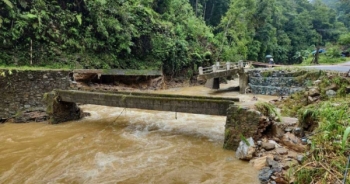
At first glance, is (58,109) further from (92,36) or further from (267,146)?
(92,36)

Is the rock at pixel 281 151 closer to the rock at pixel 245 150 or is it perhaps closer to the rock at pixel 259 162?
the rock at pixel 259 162

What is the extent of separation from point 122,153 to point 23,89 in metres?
6.96

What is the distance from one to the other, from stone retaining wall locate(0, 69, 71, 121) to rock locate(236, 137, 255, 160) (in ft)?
29.9

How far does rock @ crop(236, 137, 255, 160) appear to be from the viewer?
5547mm

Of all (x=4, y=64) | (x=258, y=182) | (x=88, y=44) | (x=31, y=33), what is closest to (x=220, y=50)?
(x=88, y=44)

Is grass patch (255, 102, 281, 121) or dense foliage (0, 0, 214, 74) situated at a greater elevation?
dense foliage (0, 0, 214, 74)

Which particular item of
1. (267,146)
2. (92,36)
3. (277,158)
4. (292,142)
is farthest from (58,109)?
(92,36)

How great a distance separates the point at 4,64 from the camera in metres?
12.6

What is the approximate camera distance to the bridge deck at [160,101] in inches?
277

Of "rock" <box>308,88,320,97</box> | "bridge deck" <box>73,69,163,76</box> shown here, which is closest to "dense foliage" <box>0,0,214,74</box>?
"bridge deck" <box>73,69,163,76</box>

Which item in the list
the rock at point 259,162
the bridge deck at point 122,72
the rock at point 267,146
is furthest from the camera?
the bridge deck at point 122,72

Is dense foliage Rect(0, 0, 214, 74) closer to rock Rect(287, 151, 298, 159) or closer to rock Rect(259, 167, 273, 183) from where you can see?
rock Rect(259, 167, 273, 183)

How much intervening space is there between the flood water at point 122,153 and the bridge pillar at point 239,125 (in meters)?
0.32

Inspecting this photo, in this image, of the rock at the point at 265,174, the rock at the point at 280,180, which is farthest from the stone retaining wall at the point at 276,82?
the rock at the point at 280,180
